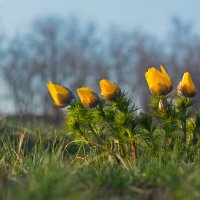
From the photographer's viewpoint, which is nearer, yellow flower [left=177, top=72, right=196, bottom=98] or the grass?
the grass

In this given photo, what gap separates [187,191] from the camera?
205 cm

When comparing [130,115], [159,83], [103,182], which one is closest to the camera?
[103,182]

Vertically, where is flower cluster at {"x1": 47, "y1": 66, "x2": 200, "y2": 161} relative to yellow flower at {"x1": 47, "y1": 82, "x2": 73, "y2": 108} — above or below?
below

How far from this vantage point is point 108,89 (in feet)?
10.1

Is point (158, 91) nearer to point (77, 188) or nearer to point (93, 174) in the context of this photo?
point (93, 174)

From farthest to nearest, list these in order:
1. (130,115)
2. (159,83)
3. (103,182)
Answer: (130,115) < (159,83) < (103,182)

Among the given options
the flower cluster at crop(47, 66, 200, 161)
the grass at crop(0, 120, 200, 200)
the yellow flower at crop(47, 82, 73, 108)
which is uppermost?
the yellow flower at crop(47, 82, 73, 108)

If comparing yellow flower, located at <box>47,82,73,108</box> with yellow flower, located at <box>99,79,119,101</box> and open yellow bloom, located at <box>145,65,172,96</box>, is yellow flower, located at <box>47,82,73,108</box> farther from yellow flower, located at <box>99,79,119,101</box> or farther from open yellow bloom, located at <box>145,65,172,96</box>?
open yellow bloom, located at <box>145,65,172,96</box>

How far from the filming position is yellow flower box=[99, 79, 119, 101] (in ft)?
10.0

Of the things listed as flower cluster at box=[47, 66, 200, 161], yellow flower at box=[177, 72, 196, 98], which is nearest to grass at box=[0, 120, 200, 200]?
flower cluster at box=[47, 66, 200, 161]

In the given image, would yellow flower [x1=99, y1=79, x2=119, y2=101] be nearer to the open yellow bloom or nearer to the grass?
the open yellow bloom

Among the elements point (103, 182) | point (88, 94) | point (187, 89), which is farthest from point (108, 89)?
point (103, 182)

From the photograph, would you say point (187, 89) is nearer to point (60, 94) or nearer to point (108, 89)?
point (108, 89)

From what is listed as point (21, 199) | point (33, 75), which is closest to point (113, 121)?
point (21, 199)
